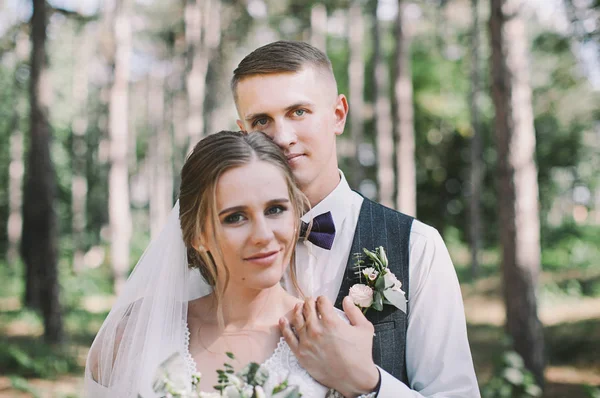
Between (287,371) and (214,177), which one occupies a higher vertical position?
(214,177)

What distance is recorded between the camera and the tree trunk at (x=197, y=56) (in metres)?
15.1

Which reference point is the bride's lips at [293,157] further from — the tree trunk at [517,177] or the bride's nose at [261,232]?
the tree trunk at [517,177]

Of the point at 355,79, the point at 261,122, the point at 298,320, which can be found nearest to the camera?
the point at 298,320

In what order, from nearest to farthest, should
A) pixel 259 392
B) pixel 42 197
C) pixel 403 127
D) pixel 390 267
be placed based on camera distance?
pixel 259 392
pixel 390 267
pixel 42 197
pixel 403 127

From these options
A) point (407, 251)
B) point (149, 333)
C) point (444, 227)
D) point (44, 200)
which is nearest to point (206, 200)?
point (149, 333)

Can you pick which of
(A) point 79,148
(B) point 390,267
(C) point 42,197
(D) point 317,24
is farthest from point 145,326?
(A) point 79,148

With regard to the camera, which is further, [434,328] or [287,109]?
[287,109]

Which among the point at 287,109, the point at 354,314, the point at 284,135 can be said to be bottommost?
the point at 354,314

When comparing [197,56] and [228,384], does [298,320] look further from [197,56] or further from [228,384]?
[197,56]

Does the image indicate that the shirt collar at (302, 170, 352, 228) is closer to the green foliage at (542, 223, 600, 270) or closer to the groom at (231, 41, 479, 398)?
the groom at (231, 41, 479, 398)

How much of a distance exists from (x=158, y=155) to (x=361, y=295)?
1274 inches

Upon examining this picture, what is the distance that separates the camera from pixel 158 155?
33781mm

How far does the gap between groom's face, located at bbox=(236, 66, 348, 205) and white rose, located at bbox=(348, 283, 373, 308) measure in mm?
507

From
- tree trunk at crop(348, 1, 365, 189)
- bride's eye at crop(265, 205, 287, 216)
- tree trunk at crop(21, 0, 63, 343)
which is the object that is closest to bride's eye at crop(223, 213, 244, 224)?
bride's eye at crop(265, 205, 287, 216)
